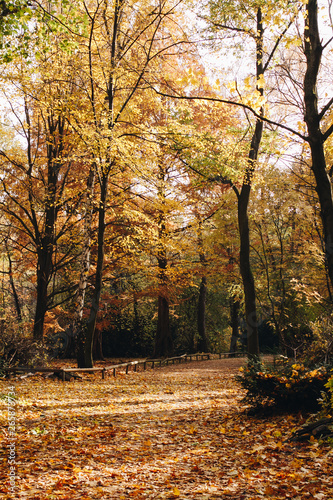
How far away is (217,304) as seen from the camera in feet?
82.7

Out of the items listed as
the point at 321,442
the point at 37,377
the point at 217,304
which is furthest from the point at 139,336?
the point at 321,442

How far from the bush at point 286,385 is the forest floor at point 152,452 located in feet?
0.79

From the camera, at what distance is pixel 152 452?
4.47 m

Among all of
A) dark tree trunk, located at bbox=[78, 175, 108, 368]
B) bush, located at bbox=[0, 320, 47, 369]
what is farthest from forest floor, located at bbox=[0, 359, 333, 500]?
dark tree trunk, located at bbox=[78, 175, 108, 368]

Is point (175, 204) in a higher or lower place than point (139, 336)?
higher

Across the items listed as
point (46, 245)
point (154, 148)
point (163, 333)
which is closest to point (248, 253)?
point (154, 148)

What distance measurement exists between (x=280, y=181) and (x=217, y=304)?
14.2 m

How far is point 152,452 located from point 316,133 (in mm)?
5138

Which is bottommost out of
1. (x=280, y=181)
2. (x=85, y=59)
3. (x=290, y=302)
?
(x=290, y=302)

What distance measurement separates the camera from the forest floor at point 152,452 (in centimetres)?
330

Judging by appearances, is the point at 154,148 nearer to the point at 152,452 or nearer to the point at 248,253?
the point at 248,253

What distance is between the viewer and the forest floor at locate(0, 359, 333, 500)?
3305 millimetres

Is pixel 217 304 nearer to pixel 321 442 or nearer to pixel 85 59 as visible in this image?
pixel 85 59

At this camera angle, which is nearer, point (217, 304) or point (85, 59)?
point (85, 59)
